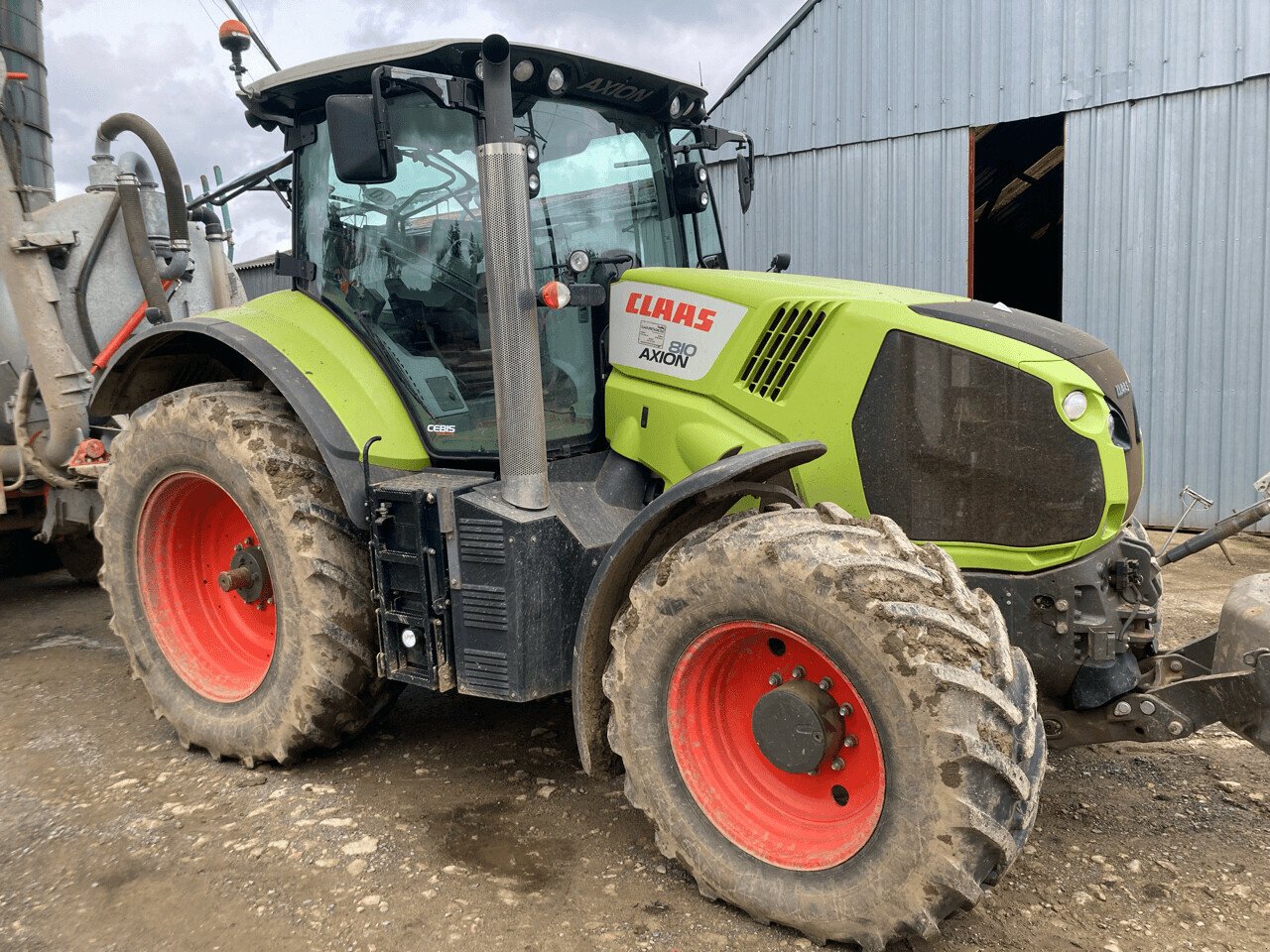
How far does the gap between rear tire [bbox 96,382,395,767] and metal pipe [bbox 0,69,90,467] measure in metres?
1.38

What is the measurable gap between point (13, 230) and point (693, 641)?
4.30 meters

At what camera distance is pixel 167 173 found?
18.8ft

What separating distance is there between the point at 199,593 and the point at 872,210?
21.5 ft

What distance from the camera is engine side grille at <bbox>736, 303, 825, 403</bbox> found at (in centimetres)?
304

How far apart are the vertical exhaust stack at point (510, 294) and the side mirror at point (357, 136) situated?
11.6 inches

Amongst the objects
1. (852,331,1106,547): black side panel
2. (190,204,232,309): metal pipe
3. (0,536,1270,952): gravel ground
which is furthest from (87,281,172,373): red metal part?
(852,331,1106,547): black side panel

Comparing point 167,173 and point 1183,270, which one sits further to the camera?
point 1183,270

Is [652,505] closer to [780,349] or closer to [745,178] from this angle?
[780,349]

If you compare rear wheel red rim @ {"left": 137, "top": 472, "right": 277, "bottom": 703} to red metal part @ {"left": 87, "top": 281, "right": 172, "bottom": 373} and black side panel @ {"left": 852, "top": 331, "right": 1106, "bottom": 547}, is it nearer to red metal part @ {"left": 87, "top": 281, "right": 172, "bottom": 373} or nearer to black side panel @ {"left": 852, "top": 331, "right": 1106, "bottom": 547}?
red metal part @ {"left": 87, "top": 281, "right": 172, "bottom": 373}

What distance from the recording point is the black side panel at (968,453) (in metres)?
2.74

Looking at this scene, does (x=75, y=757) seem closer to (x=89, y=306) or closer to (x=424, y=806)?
(x=424, y=806)

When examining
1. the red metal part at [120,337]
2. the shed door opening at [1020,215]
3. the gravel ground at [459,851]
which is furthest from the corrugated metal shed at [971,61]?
the gravel ground at [459,851]

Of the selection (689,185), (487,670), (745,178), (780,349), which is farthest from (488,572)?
(745,178)

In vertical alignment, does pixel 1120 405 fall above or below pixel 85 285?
below
